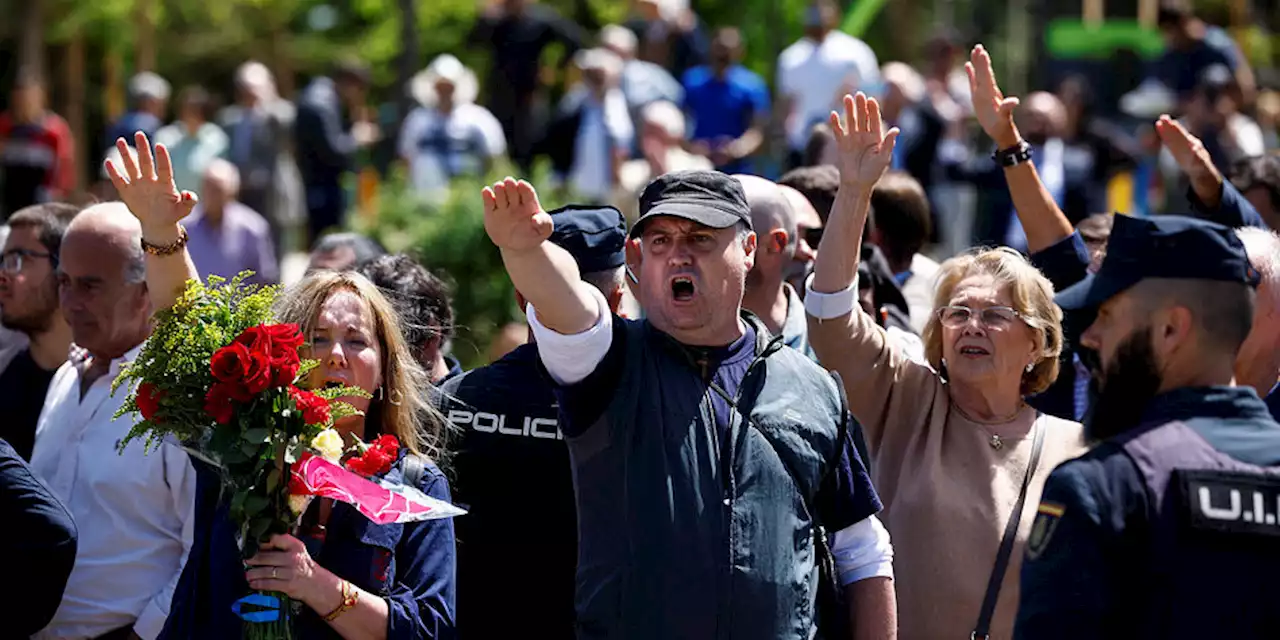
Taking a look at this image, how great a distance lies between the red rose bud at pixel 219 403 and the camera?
404 cm

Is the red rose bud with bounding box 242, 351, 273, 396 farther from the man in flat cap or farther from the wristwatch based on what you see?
the wristwatch

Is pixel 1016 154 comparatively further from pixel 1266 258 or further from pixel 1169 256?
pixel 1169 256

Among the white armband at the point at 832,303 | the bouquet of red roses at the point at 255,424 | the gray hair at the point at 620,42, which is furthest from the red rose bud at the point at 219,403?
the gray hair at the point at 620,42

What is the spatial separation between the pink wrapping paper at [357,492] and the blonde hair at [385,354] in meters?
0.47

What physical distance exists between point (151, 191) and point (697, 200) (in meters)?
1.51

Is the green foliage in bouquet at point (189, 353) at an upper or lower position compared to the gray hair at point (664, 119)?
lower

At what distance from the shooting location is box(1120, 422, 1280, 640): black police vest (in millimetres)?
3469

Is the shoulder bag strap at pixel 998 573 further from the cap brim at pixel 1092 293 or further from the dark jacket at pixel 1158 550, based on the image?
the dark jacket at pixel 1158 550

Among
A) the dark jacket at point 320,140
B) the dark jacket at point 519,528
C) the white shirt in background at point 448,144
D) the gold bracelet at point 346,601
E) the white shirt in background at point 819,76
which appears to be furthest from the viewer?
the dark jacket at point 320,140

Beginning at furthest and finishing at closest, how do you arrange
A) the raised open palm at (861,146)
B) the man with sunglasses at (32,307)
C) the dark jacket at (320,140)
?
1. the dark jacket at (320,140)
2. the man with sunglasses at (32,307)
3. the raised open palm at (861,146)

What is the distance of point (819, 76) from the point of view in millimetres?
Result: 13953

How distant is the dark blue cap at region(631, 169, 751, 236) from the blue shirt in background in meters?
9.84

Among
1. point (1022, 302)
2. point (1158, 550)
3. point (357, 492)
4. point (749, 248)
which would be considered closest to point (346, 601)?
point (357, 492)

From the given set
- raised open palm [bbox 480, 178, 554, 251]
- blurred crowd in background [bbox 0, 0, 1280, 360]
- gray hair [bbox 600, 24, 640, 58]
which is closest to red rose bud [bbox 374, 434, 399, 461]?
raised open palm [bbox 480, 178, 554, 251]
